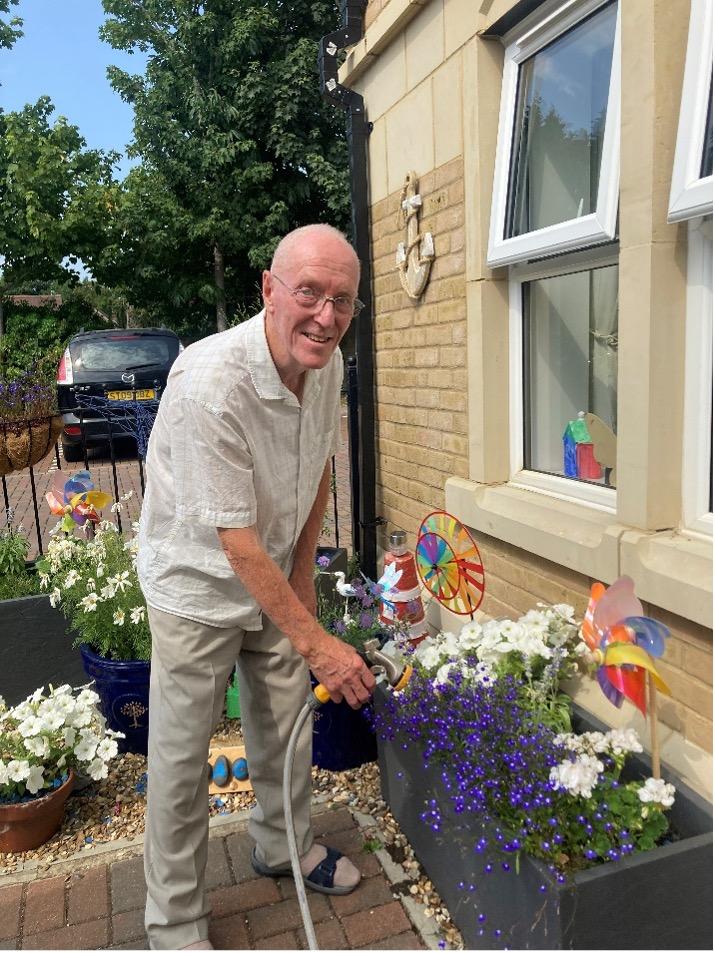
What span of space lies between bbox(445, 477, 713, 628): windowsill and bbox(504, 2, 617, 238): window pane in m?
1.04

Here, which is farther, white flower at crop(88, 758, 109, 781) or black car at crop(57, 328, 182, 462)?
black car at crop(57, 328, 182, 462)

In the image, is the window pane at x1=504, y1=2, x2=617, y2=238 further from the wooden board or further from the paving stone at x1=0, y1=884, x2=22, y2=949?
the paving stone at x1=0, y1=884, x2=22, y2=949

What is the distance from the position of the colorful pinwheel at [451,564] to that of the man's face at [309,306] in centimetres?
139

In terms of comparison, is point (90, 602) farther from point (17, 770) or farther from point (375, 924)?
point (375, 924)

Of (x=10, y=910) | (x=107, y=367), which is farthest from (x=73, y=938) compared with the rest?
(x=107, y=367)

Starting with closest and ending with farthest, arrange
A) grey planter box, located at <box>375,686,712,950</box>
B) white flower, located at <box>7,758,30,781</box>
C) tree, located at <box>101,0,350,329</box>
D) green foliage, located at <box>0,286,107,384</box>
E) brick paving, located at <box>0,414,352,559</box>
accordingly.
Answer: grey planter box, located at <box>375,686,712,950</box>
white flower, located at <box>7,758,30,781</box>
brick paving, located at <box>0,414,352,559</box>
green foliage, located at <box>0,286,107,384</box>
tree, located at <box>101,0,350,329</box>

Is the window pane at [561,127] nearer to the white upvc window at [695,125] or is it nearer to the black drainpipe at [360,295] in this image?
the white upvc window at [695,125]

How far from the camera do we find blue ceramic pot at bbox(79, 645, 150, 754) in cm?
349

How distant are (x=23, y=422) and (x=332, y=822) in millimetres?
2589

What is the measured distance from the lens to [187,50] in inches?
836

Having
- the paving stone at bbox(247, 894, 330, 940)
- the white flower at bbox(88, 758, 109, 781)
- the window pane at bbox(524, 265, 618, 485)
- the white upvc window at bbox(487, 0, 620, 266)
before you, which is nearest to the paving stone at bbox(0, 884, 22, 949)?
the white flower at bbox(88, 758, 109, 781)

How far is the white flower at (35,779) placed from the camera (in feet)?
9.75

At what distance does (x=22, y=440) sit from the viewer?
4.28 metres

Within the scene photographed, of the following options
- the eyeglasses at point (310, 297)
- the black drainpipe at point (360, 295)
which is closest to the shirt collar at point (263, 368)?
the eyeglasses at point (310, 297)
